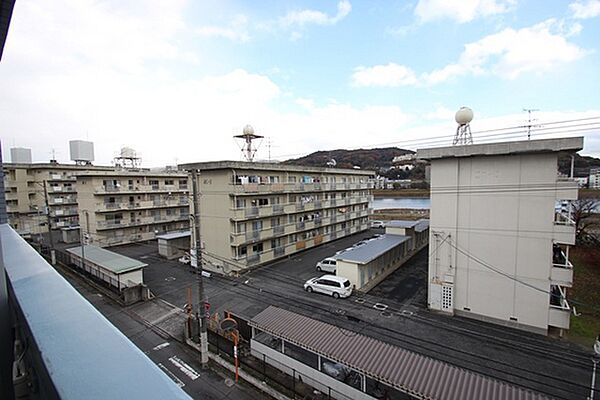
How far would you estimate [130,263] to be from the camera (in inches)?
783

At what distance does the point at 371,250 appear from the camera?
21516mm

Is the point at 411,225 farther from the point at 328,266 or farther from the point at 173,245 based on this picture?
the point at 173,245

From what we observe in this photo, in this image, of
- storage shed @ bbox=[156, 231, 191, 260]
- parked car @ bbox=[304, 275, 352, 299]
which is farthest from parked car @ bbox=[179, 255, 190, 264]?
parked car @ bbox=[304, 275, 352, 299]

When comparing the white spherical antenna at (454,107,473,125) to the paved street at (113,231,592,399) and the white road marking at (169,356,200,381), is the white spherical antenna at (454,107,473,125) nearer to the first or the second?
the paved street at (113,231,592,399)

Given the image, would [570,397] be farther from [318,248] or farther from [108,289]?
[108,289]

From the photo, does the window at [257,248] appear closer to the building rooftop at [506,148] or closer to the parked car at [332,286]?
the parked car at [332,286]

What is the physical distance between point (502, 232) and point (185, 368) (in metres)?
16.0

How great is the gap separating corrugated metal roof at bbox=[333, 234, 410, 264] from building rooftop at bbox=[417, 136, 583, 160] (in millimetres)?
7460

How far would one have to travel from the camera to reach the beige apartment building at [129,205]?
31.9 m

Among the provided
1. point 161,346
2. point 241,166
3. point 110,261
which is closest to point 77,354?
point 161,346

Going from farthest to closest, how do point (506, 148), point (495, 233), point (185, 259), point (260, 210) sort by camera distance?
point (185, 259), point (260, 210), point (495, 233), point (506, 148)

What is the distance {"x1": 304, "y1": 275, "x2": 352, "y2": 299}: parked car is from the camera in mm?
18250

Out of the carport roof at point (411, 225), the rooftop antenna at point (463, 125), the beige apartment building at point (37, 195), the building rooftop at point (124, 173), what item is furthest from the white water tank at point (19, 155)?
the rooftop antenna at point (463, 125)

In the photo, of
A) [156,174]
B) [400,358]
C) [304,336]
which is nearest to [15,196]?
[156,174]
